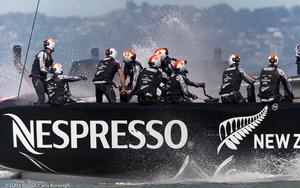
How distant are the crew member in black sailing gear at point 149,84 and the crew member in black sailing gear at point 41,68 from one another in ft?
5.33

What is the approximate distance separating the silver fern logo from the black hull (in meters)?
0.01

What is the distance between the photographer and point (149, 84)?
38.2 feet

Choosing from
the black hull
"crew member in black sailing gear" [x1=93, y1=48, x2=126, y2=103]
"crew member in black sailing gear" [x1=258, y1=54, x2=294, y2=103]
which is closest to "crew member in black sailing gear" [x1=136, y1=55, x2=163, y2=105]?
the black hull

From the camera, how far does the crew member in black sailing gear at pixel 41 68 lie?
12406 mm

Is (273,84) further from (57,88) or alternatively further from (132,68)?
(57,88)

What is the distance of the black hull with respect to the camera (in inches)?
454

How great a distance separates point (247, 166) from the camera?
38.3 feet

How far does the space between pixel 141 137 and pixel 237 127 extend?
4.45ft

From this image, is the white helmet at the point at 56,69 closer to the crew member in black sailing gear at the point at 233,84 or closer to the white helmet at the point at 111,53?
the white helmet at the point at 111,53

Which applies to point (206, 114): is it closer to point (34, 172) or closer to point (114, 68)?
point (114, 68)

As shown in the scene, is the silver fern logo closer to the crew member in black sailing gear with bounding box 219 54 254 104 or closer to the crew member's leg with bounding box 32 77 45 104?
the crew member in black sailing gear with bounding box 219 54 254 104

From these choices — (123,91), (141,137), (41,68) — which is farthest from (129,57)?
(141,137)

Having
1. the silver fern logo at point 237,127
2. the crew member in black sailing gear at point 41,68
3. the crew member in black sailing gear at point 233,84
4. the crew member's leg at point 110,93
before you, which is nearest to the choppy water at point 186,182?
the silver fern logo at point 237,127

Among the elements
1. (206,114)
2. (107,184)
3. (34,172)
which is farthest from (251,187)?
(34,172)
